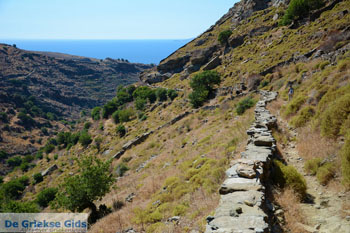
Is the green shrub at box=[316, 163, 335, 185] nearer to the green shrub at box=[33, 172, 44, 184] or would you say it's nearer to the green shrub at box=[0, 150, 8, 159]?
the green shrub at box=[33, 172, 44, 184]

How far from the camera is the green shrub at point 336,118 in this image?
8.52 metres

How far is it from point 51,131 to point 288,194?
118 metres

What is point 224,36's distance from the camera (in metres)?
69.8

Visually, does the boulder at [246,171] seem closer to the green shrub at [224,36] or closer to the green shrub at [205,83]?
the green shrub at [205,83]

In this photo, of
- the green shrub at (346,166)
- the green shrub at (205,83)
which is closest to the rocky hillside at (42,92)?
the green shrub at (205,83)

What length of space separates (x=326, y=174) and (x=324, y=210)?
5.03 feet

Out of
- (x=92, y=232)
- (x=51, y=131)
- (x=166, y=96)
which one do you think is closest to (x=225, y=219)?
(x=92, y=232)

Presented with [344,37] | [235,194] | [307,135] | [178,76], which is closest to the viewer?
[235,194]

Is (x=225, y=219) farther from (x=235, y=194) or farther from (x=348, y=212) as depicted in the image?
(x=348, y=212)

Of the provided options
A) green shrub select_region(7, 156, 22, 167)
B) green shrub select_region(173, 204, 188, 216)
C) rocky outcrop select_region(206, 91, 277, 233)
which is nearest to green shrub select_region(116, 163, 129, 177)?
green shrub select_region(173, 204, 188, 216)

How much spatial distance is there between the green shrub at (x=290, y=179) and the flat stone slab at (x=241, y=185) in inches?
49.7

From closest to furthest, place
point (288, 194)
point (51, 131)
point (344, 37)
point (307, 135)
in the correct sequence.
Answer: point (288, 194)
point (307, 135)
point (344, 37)
point (51, 131)

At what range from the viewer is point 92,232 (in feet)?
30.1

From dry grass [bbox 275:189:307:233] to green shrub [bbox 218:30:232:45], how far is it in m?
69.9
